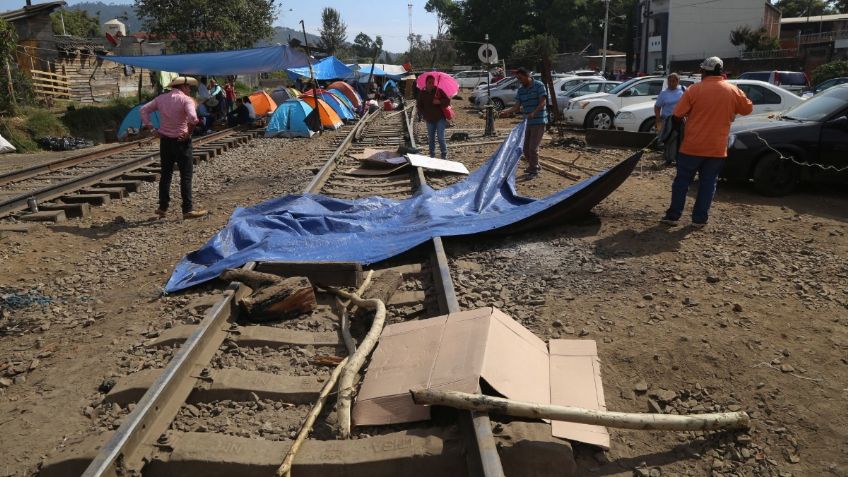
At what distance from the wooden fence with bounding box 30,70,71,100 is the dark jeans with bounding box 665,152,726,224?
972 inches

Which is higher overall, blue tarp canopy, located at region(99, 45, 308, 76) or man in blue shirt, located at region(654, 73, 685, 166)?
blue tarp canopy, located at region(99, 45, 308, 76)

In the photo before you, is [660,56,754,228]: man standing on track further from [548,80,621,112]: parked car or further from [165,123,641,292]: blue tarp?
[548,80,621,112]: parked car

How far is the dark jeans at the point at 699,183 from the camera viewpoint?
21.4ft

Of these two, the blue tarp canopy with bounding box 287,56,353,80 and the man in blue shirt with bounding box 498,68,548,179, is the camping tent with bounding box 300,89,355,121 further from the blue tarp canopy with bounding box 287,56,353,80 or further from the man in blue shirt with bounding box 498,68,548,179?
the man in blue shirt with bounding box 498,68,548,179

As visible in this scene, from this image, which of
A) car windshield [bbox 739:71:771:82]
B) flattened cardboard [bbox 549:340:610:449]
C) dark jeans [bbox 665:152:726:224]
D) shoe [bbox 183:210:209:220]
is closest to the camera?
flattened cardboard [bbox 549:340:610:449]

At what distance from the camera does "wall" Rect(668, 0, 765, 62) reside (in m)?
54.4

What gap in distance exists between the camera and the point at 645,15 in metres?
53.2

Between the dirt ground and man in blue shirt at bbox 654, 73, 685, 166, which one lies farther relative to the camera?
man in blue shirt at bbox 654, 73, 685, 166

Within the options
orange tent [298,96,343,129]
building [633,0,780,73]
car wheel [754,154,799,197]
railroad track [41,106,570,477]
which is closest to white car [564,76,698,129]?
orange tent [298,96,343,129]

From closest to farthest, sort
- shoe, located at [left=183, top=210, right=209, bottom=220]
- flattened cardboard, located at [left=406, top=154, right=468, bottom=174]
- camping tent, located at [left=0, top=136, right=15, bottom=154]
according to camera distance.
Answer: shoe, located at [left=183, top=210, right=209, bottom=220] < flattened cardboard, located at [left=406, top=154, right=468, bottom=174] < camping tent, located at [left=0, top=136, right=15, bottom=154]

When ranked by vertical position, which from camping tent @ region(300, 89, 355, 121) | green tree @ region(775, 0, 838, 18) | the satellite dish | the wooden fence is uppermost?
green tree @ region(775, 0, 838, 18)

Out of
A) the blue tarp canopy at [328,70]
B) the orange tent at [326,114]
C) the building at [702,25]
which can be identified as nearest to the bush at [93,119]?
the blue tarp canopy at [328,70]

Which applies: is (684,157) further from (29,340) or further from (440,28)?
(440,28)

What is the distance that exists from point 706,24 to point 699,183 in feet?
185
